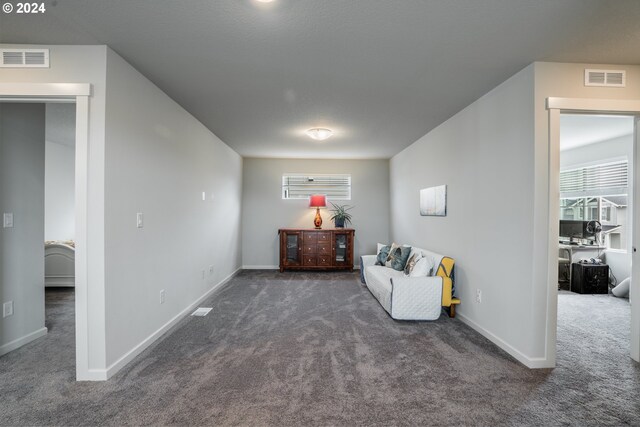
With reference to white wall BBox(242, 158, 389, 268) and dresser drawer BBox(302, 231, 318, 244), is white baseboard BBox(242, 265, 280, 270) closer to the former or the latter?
white wall BBox(242, 158, 389, 268)

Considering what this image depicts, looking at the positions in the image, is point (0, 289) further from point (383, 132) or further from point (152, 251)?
point (383, 132)

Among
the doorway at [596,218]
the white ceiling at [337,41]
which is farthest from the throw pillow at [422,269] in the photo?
the white ceiling at [337,41]

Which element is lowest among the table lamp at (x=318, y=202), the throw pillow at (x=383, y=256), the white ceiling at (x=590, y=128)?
the throw pillow at (x=383, y=256)

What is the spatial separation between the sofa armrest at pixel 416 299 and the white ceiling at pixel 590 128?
2.66 meters

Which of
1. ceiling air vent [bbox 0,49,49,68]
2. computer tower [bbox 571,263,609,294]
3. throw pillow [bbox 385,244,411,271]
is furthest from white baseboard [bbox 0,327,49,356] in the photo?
computer tower [bbox 571,263,609,294]

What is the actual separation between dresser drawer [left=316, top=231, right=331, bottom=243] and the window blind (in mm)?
4783

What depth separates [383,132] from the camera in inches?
175

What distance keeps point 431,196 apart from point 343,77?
7.81ft

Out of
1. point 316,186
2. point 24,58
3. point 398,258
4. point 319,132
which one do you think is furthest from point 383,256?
point 24,58

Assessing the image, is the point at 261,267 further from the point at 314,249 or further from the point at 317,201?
the point at 317,201

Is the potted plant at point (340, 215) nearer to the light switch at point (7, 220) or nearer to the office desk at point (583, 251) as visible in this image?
the office desk at point (583, 251)

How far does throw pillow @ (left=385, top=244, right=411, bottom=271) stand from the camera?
4410 mm

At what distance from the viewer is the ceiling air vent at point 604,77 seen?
244cm

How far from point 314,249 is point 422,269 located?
115 inches
